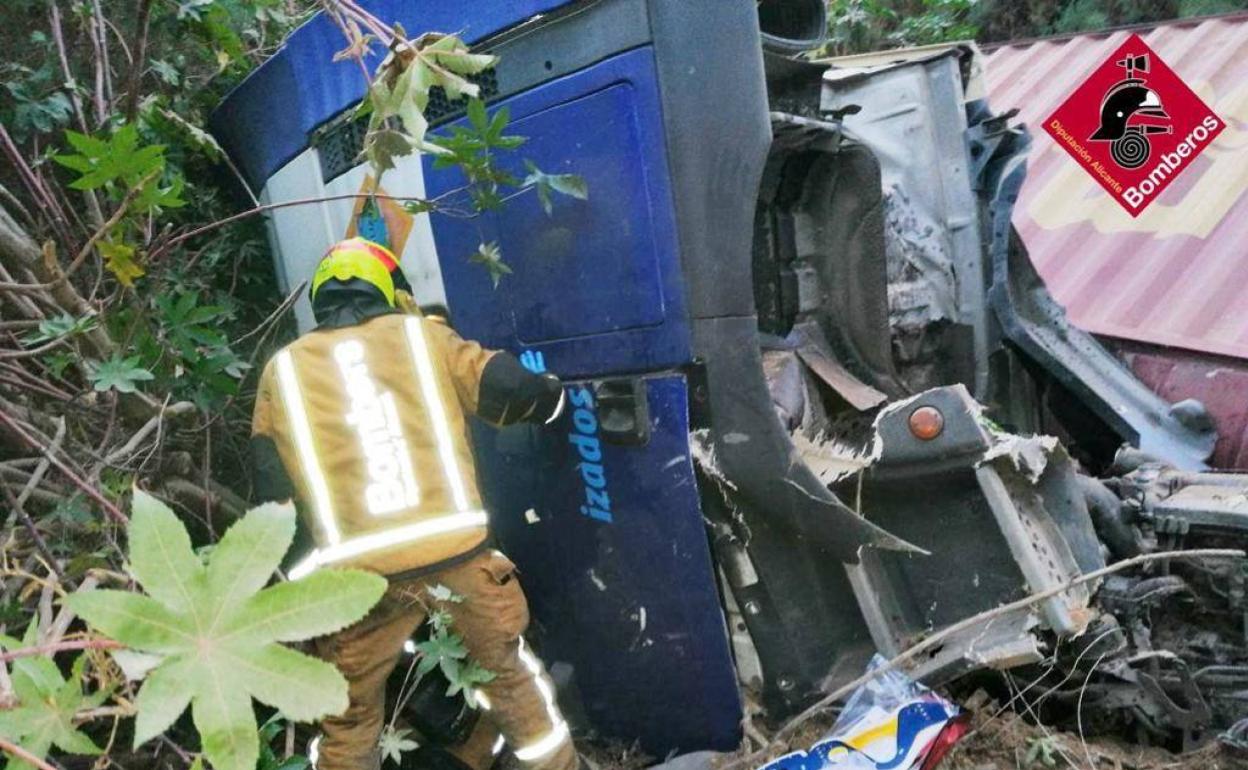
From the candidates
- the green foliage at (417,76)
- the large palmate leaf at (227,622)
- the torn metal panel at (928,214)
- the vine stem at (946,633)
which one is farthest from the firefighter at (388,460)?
the torn metal panel at (928,214)

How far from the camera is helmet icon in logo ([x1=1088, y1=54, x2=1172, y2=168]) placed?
12.8 ft

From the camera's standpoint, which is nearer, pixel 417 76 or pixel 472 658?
pixel 417 76

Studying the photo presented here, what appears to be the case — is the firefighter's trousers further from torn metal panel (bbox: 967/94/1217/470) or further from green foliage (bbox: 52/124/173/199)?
torn metal panel (bbox: 967/94/1217/470)

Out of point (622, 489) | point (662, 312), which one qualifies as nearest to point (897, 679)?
point (622, 489)

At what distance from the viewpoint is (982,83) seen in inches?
116

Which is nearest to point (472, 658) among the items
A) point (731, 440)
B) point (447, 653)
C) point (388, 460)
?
point (447, 653)

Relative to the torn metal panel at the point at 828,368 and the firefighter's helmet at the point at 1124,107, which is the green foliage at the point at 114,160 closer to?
the torn metal panel at the point at 828,368

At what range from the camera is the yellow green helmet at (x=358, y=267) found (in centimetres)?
198

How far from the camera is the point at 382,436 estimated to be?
197 centimetres

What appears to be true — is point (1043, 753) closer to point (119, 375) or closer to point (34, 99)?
point (119, 375)

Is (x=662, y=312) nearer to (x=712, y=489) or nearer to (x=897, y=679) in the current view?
(x=712, y=489)

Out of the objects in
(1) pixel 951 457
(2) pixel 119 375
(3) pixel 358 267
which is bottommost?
(1) pixel 951 457

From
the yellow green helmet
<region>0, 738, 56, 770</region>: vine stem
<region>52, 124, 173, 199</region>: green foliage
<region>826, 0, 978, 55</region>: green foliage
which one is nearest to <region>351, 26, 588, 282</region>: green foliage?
the yellow green helmet

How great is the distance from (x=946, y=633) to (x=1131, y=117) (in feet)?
11.7
